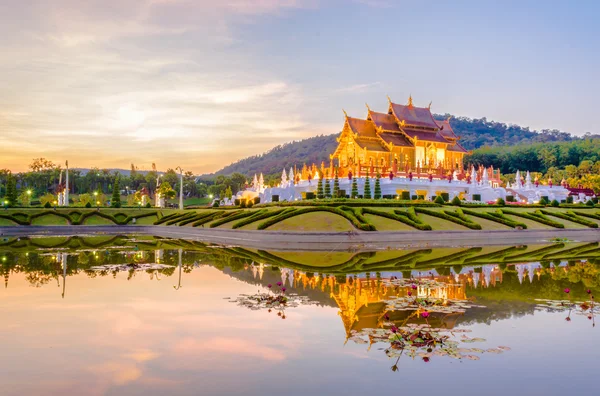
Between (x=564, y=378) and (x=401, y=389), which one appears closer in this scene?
(x=401, y=389)

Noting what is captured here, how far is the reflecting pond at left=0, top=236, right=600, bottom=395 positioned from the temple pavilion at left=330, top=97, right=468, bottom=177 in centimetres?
3665

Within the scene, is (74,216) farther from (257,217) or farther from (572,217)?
(572,217)

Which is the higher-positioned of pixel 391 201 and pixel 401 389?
pixel 391 201

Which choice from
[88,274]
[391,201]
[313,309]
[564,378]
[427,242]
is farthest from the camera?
[391,201]

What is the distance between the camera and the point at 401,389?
7.48 metres

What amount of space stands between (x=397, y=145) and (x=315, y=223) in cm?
2739

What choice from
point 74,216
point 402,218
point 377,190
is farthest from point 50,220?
point 402,218

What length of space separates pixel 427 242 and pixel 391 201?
8075 millimetres

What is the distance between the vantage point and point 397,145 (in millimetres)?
58938

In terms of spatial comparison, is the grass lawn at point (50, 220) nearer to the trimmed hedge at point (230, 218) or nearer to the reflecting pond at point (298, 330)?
the trimmed hedge at point (230, 218)

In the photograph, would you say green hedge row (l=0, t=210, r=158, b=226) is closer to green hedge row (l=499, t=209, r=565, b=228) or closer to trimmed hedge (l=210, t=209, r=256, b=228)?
trimmed hedge (l=210, t=209, r=256, b=228)

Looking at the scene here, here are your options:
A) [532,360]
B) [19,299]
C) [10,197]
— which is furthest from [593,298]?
[10,197]

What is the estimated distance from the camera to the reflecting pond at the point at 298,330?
7.86 meters

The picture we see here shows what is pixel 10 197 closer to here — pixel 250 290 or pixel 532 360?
pixel 250 290
